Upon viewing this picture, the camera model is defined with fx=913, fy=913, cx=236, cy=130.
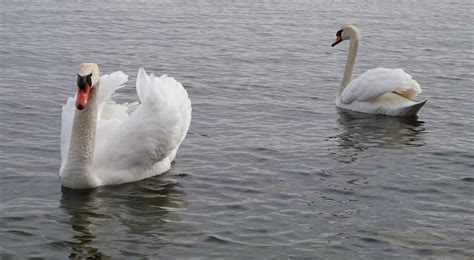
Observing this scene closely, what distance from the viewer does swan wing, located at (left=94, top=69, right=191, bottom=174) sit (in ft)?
30.7

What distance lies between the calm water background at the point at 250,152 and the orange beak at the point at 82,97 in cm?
95

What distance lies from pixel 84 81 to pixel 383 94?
5.73 meters

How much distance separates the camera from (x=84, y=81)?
28.7ft

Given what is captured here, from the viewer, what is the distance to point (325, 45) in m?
19.1

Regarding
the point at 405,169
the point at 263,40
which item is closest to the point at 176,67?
the point at 263,40

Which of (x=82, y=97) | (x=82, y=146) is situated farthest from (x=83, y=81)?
A: (x=82, y=146)

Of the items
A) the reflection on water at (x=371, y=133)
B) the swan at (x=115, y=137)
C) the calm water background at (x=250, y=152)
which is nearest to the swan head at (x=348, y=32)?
the calm water background at (x=250, y=152)

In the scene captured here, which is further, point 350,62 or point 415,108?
point 350,62

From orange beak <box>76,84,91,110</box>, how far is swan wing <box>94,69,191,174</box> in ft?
2.63

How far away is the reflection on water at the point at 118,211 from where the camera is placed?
25.6 ft

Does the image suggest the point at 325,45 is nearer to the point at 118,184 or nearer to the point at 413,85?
the point at 413,85

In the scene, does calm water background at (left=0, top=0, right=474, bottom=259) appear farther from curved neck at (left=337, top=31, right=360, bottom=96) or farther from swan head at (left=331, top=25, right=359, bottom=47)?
swan head at (left=331, top=25, right=359, bottom=47)

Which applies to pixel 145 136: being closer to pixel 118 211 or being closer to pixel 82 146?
pixel 82 146

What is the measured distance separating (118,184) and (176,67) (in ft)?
22.5
